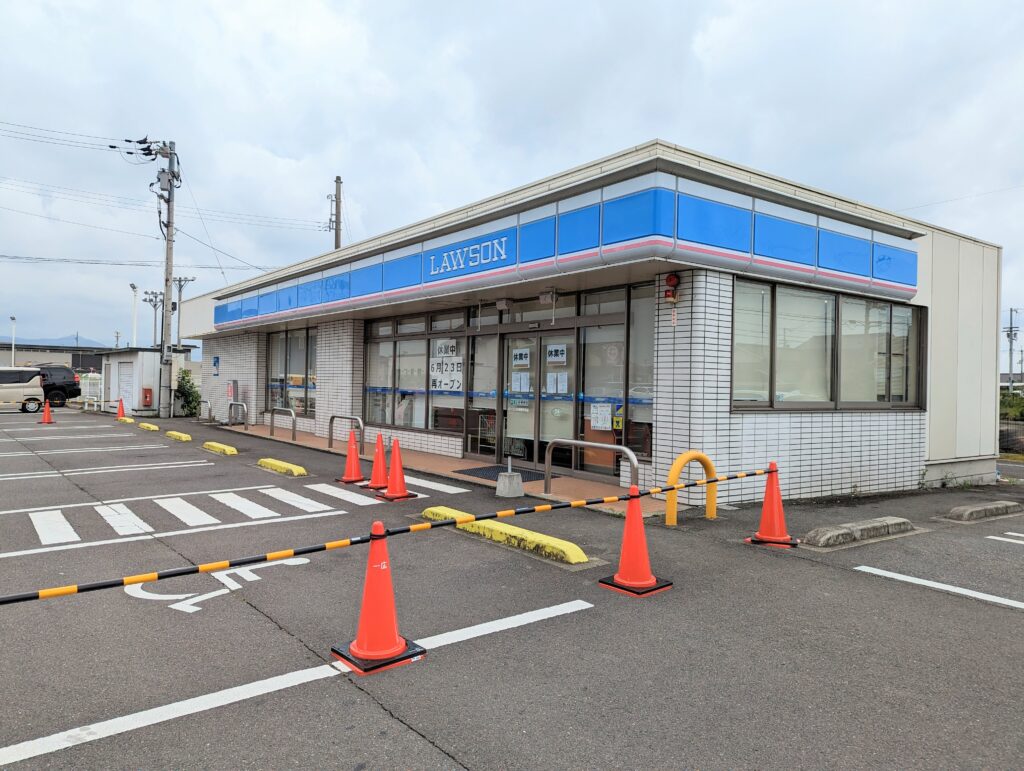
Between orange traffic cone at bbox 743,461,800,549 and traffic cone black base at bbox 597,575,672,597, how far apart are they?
182 centimetres

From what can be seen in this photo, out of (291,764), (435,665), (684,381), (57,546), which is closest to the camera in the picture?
(291,764)

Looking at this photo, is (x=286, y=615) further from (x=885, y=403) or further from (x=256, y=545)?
(x=885, y=403)

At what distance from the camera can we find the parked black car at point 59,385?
29.6m

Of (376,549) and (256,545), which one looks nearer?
(376,549)

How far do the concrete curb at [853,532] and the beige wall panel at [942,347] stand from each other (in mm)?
5511

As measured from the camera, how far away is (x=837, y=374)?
10.3m

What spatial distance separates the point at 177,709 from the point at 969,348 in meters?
14.2

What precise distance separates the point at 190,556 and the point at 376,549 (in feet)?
10.5

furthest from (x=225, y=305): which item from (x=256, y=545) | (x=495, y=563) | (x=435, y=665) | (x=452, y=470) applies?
(x=435, y=665)

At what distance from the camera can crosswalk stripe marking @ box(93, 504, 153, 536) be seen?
283 inches

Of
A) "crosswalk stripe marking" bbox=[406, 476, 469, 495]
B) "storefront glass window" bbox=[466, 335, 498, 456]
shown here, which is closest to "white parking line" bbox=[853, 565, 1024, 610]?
"crosswalk stripe marking" bbox=[406, 476, 469, 495]

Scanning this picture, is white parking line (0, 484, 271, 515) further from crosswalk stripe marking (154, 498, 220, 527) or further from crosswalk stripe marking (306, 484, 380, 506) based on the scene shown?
crosswalk stripe marking (306, 484, 380, 506)

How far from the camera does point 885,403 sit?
11.2 metres

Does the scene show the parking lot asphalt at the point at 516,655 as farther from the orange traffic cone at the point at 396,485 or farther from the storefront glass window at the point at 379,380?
the storefront glass window at the point at 379,380
